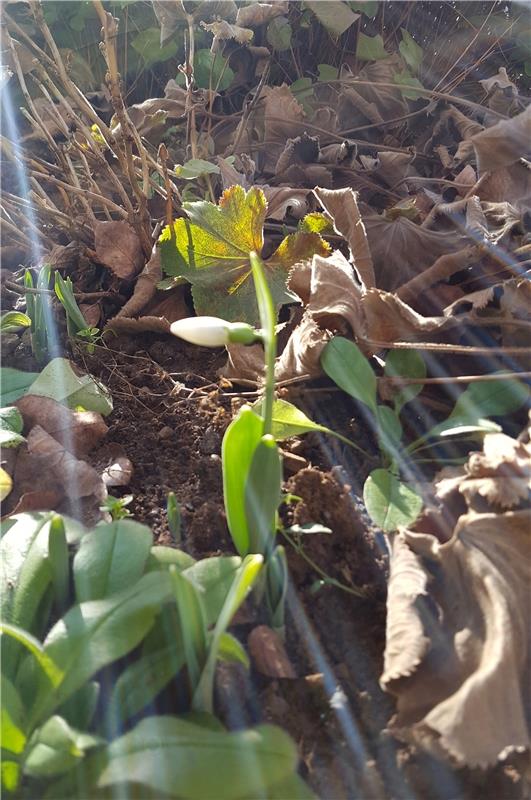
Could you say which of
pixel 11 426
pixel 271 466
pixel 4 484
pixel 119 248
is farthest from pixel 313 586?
pixel 119 248

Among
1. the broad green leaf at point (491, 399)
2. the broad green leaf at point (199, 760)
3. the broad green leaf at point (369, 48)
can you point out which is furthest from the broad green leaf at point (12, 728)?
the broad green leaf at point (369, 48)

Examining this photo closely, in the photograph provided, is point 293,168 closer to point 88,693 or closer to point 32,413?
point 32,413

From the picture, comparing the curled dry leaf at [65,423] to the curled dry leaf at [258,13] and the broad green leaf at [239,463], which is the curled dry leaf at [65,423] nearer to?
the broad green leaf at [239,463]

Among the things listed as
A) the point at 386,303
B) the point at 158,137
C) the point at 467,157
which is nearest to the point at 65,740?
the point at 386,303

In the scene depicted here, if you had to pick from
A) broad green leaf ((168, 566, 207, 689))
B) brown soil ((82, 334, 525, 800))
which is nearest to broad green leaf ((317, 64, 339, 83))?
brown soil ((82, 334, 525, 800))

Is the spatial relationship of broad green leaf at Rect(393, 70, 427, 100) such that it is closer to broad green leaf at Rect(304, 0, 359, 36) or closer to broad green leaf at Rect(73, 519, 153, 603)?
broad green leaf at Rect(304, 0, 359, 36)

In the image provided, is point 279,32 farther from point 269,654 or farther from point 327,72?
point 269,654
